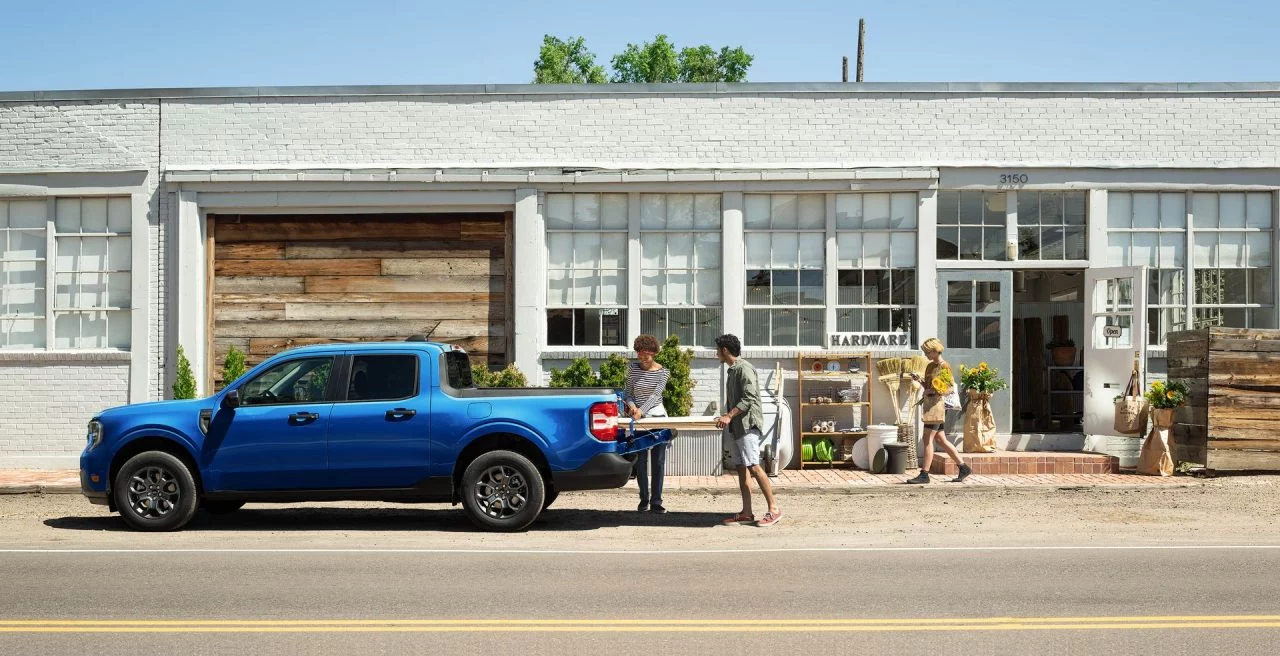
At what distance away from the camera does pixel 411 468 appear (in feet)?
36.0

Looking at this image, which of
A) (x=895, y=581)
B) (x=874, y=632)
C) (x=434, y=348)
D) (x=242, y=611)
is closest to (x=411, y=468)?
(x=434, y=348)

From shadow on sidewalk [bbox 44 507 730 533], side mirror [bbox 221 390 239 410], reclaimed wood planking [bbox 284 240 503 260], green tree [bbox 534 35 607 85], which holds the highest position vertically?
green tree [bbox 534 35 607 85]

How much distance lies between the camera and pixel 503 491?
11016 mm

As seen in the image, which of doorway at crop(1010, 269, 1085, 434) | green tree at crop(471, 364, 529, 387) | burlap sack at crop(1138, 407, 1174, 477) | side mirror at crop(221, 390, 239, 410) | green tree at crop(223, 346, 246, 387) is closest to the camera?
side mirror at crop(221, 390, 239, 410)

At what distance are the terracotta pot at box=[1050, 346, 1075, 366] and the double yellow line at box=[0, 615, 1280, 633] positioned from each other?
439 inches

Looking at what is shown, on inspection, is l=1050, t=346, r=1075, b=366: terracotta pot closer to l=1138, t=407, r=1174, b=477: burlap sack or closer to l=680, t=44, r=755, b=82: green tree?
l=1138, t=407, r=1174, b=477: burlap sack

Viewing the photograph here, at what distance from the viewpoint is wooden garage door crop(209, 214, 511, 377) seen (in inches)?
651

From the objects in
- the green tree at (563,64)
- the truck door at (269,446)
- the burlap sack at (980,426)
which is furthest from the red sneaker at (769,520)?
the green tree at (563,64)

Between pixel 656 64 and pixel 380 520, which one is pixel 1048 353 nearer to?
pixel 380 520

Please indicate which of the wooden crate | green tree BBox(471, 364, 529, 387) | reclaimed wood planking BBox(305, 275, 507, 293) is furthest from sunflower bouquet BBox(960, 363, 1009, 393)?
reclaimed wood planking BBox(305, 275, 507, 293)

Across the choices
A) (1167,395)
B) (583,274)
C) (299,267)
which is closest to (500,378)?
(583,274)

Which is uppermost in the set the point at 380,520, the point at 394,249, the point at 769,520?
the point at 394,249

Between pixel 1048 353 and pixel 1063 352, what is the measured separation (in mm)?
347

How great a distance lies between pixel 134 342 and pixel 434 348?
717 cm
